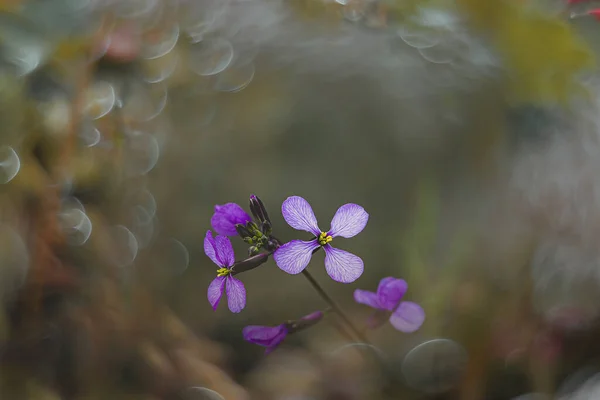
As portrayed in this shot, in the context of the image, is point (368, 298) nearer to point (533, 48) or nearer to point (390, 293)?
point (390, 293)

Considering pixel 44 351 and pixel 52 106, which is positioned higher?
pixel 52 106

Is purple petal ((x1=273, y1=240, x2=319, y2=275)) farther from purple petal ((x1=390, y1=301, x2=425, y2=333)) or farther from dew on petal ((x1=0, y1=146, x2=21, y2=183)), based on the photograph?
dew on petal ((x1=0, y1=146, x2=21, y2=183))

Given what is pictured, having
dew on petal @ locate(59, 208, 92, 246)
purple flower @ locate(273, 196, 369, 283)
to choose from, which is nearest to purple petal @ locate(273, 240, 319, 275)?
purple flower @ locate(273, 196, 369, 283)

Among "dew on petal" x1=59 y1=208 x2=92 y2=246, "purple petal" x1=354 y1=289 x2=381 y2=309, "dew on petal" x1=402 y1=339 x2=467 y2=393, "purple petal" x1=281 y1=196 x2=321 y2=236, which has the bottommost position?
"dew on petal" x1=402 y1=339 x2=467 y2=393

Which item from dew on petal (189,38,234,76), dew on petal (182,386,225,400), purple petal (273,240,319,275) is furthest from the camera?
dew on petal (189,38,234,76)

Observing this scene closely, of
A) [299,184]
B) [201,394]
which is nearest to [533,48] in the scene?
[299,184]

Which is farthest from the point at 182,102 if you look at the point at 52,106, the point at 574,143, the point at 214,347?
the point at 574,143

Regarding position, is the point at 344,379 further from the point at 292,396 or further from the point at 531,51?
the point at 531,51
